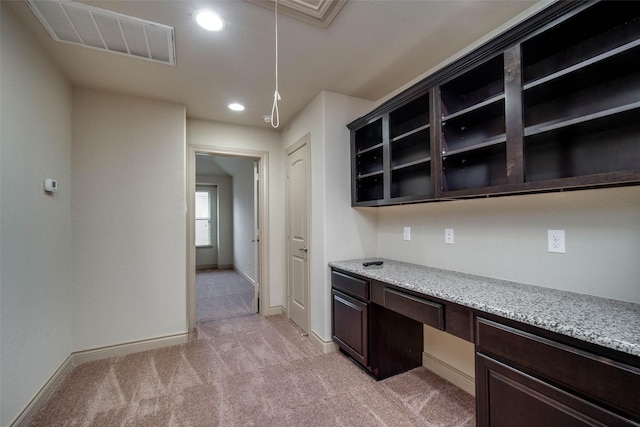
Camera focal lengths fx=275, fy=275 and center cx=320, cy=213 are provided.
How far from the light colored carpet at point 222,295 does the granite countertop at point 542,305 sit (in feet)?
8.75

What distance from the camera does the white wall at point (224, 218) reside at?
23.1 feet

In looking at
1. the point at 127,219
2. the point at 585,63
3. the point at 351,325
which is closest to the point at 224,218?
the point at 127,219

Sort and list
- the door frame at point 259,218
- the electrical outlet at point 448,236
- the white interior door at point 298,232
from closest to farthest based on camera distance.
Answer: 1. the electrical outlet at point 448,236
2. the white interior door at point 298,232
3. the door frame at point 259,218

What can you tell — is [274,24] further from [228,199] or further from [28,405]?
[228,199]

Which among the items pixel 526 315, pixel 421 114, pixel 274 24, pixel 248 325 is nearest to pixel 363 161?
pixel 421 114

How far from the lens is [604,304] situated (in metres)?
1.28

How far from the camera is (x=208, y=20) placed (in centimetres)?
173

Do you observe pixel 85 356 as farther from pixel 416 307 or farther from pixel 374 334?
pixel 416 307

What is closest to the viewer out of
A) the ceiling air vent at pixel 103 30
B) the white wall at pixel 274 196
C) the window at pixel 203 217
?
the ceiling air vent at pixel 103 30

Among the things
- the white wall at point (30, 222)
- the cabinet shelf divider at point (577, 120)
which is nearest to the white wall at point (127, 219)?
the white wall at point (30, 222)

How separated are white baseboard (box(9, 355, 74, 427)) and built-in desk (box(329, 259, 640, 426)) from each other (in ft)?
8.15

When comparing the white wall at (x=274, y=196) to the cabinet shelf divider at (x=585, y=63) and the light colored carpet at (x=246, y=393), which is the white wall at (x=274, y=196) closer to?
the light colored carpet at (x=246, y=393)

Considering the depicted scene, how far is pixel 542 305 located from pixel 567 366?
30cm

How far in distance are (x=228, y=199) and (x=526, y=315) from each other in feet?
22.4
